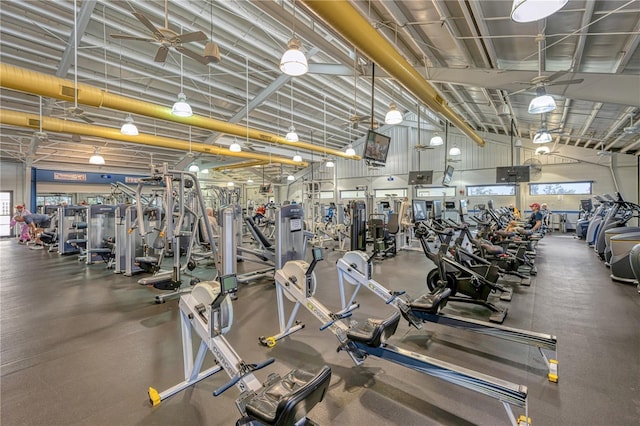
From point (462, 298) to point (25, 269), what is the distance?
8997 mm

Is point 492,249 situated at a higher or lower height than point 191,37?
lower

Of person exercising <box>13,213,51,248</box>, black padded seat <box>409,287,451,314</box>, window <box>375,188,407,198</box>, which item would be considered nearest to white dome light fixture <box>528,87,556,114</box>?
black padded seat <box>409,287,451,314</box>

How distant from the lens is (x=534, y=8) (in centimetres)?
245

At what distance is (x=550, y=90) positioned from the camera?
5.27m

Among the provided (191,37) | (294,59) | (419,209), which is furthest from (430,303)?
(419,209)

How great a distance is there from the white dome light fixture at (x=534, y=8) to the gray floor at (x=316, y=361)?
3018mm

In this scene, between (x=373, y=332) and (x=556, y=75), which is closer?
(x=373, y=332)

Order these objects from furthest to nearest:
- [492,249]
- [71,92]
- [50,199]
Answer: [50,199]
[71,92]
[492,249]

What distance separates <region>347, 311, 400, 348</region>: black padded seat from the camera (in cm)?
214

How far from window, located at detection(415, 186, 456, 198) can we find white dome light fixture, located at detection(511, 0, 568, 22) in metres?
13.7

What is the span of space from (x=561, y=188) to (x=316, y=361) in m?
15.6

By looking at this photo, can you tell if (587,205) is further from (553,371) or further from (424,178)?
(553,371)

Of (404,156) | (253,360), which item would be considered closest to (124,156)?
(404,156)

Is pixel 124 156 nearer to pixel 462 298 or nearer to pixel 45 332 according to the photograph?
pixel 45 332
